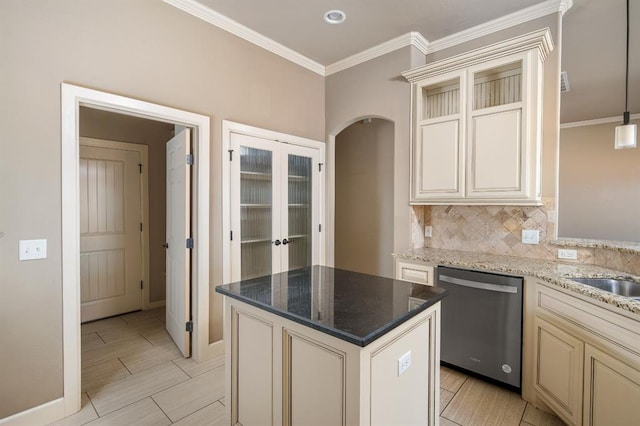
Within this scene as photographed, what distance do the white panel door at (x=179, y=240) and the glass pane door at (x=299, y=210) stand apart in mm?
1162

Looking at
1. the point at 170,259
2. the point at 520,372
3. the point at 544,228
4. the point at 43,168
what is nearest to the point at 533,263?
the point at 544,228

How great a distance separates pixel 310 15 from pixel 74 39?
186cm

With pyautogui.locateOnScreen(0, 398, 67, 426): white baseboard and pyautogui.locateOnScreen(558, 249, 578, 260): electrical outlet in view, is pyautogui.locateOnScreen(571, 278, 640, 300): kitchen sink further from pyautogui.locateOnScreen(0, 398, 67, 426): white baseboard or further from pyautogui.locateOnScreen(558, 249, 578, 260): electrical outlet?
pyautogui.locateOnScreen(0, 398, 67, 426): white baseboard

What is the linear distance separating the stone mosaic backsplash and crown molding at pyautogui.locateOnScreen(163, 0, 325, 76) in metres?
2.15

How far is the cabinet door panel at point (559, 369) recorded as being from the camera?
6.12 ft

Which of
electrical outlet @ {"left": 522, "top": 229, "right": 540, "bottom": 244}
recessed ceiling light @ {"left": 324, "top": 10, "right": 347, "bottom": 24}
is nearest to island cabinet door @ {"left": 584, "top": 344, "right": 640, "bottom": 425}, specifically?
electrical outlet @ {"left": 522, "top": 229, "right": 540, "bottom": 244}

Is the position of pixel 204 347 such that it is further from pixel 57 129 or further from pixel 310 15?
pixel 310 15

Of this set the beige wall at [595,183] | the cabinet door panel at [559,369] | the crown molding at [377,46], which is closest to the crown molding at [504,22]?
the crown molding at [377,46]

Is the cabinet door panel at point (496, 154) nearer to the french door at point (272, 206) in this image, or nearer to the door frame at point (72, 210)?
the french door at point (272, 206)

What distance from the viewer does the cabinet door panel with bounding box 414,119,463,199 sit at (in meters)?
2.88

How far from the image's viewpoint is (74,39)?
2158 millimetres

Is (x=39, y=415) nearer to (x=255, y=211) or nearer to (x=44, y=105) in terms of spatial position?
(x=44, y=105)

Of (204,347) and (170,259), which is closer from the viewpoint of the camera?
(204,347)

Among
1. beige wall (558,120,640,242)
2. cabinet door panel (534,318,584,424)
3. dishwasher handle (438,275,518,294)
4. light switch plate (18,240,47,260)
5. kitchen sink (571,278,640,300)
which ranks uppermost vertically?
beige wall (558,120,640,242)
